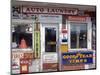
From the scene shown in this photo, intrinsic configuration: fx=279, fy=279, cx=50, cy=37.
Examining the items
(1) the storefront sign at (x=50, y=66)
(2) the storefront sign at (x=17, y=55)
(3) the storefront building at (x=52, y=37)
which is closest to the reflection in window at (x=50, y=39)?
(3) the storefront building at (x=52, y=37)

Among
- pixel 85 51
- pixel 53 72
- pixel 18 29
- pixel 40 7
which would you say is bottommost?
pixel 53 72

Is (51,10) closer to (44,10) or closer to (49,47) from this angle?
(44,10)

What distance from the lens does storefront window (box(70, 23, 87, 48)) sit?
99.9 inches

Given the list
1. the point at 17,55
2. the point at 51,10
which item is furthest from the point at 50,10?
the point at 17,55

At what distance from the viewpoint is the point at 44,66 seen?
243cm

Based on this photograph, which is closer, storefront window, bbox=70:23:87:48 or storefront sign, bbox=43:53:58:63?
storefront sign, bbox=43:53:58:63

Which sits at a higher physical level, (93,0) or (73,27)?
(93,0)

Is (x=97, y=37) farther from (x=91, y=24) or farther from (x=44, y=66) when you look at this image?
(x=44, y=66)

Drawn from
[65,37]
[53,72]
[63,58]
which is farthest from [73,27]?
[53,72]

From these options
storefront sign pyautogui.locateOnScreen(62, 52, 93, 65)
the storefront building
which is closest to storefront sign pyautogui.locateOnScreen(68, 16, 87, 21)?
the storefront building

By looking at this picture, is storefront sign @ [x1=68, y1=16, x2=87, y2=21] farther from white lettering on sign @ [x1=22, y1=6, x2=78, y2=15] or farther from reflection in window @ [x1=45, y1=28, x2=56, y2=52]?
reflection in window @ [x1=45, y1=28, x2=56, y2=52]

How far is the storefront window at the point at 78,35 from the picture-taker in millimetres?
2537

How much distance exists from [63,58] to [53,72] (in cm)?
16

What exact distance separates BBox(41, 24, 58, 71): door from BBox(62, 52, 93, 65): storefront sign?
0.09 m
